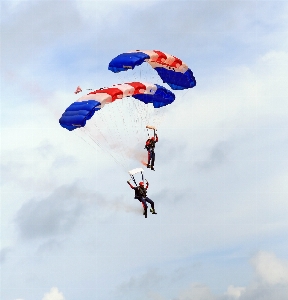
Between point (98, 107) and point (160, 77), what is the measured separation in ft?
33.2

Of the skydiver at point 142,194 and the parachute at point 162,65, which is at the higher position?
the parachute at point 162,65

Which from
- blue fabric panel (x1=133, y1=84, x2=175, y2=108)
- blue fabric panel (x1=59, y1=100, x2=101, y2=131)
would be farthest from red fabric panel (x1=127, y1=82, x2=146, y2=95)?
blue fabric panel (x1=59, y1=100, x2=101, y2=131)

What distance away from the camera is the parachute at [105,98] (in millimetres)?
71812

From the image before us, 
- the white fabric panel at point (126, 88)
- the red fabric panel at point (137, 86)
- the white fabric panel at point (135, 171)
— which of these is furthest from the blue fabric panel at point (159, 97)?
the white fabric panel at point (135, 171)

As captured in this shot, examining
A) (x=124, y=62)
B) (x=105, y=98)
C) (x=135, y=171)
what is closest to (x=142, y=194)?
(x=135, y=171)

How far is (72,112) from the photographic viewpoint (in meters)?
72.3

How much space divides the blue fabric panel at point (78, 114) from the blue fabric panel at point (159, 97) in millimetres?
8119

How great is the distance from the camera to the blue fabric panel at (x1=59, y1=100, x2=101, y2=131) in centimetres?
7149

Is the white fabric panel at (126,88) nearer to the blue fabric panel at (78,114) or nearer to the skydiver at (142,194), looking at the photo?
the blue fabric panel at (78,114)

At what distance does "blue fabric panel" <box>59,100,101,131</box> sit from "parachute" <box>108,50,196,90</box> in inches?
134

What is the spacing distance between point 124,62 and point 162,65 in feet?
24.1

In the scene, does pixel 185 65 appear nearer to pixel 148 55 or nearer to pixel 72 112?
pixel 148 55

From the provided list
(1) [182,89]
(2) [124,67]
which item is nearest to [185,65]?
(1) [182,89]

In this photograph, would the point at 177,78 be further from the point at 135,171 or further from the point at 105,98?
the point at 135,171
